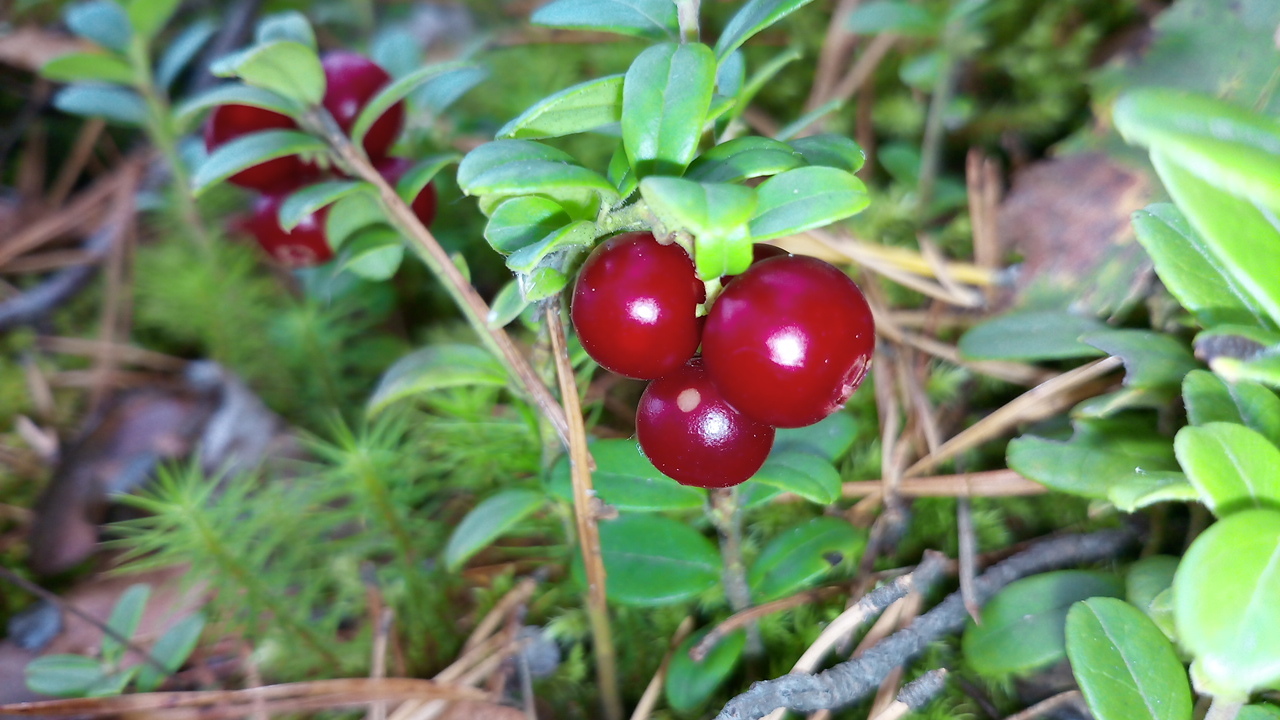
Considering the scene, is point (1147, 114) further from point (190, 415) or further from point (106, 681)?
point (190, 415)

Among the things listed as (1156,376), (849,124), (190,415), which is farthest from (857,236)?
(190,415)

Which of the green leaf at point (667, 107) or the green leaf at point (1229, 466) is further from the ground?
the green leaf at point (667, 107)

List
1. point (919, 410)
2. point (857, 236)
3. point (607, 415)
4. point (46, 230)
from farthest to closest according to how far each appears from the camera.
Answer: point (46, 230) → point (857, 236) → point (607, 415) → point (919, 410)

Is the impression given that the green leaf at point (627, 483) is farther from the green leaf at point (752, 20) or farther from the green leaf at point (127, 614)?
the green leaf at point (127, 614)

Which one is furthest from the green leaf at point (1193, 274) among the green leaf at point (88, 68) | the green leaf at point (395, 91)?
the green leaf at point (88, 68)

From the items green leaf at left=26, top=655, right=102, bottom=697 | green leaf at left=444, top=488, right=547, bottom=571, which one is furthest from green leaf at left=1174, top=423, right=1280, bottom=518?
green leaf at left=26, top=655, right=102, bottom=697

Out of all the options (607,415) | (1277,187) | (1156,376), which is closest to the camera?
(1277,187)

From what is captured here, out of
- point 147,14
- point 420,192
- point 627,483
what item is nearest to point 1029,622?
point 627,483

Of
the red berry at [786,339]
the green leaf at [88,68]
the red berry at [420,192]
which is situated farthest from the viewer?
the green leaf at [88,68]
